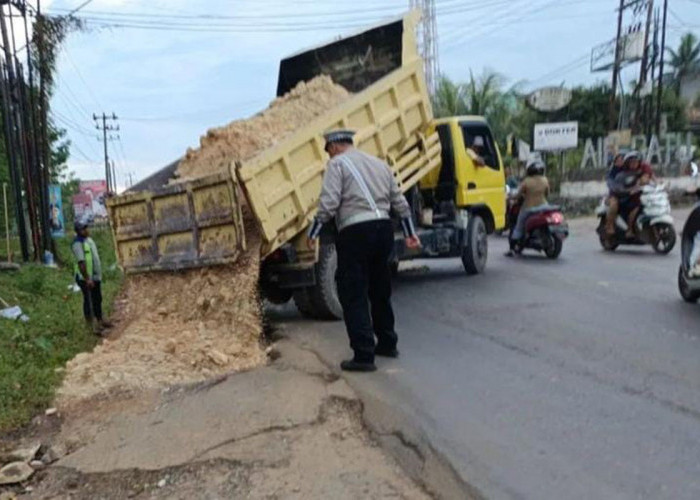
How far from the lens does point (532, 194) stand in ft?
38.8

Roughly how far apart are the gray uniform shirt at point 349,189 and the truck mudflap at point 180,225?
1.09 metres

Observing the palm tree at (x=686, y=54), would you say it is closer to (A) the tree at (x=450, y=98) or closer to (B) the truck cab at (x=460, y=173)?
(A) the tree at (x=450, y=98)

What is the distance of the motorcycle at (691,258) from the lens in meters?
7.05

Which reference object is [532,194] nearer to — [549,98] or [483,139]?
[483,139]

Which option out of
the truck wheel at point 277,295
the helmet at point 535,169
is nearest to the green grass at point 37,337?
the truck wheel at point 277,295

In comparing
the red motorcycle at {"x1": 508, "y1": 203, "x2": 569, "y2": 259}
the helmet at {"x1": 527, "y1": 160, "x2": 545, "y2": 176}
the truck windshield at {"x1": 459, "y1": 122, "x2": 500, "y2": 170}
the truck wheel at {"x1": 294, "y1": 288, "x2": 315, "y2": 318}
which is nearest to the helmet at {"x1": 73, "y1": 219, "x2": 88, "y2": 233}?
the truck wheel at {"x1": 294, "y1": 288, "x2": 315, "y2": 318}

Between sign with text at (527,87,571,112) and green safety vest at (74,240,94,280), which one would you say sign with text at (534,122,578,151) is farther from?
green safety vest at (74,240,94,280)

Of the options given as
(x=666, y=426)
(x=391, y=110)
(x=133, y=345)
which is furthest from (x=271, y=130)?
(x=666, y=426)

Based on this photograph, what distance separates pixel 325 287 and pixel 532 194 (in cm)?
601

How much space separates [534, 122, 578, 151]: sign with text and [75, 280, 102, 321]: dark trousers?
66.0 ft

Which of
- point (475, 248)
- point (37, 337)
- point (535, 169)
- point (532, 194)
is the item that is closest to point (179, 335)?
point (37, 337)

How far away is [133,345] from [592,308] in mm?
4388

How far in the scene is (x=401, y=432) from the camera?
13.0 feet

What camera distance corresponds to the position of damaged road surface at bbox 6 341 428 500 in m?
3.40
